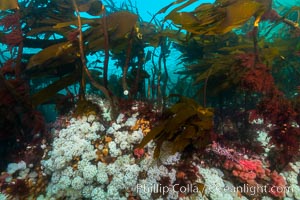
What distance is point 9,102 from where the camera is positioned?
2869mm

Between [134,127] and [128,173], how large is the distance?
0.54 metres

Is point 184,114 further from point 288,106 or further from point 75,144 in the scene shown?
point 75,144

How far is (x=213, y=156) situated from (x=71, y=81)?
1.86 m

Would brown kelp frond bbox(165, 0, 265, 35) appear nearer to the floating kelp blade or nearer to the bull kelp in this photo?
the bull kelp

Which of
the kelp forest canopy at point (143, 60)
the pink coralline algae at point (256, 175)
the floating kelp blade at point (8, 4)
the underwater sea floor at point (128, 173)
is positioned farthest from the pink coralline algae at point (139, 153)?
the floating kelp blade at point (8, 4)

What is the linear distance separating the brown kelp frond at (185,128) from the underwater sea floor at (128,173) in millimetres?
175

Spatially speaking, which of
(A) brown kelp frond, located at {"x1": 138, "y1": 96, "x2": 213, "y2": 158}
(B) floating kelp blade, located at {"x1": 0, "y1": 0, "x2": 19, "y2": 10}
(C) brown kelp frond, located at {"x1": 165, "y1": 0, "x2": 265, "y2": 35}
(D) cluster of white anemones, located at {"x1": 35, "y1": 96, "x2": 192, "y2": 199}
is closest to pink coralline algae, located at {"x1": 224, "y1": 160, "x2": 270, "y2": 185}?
(A) brown kelp frond, located at {"x1": 138, "y1": 96, "x2": 213, "y2": 158}

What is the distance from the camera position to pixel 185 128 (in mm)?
2486

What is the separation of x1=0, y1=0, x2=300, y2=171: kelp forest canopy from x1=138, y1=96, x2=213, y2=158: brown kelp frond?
48 millimetres

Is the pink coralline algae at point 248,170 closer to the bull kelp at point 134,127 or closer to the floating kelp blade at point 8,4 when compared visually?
the bull kelp at point 134,127

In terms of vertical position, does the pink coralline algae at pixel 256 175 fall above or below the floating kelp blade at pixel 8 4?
below

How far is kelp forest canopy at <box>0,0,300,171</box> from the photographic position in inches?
99.8

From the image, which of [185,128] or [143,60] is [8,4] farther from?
[185,128]

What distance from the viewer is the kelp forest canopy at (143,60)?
2.54 metres
